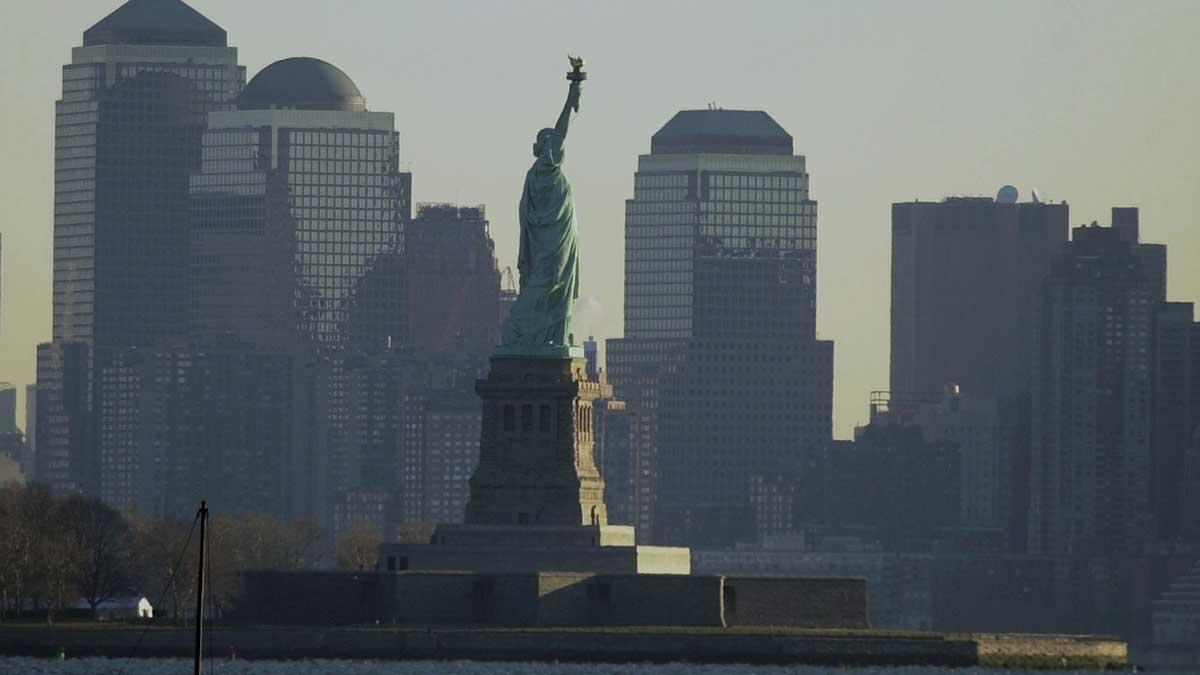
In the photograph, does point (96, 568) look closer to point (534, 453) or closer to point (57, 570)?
point (57, 570)

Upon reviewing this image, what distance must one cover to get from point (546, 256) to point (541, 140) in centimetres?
432

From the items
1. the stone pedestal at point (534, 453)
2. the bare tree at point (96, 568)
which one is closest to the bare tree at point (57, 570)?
the bare tree at point (96, 568)

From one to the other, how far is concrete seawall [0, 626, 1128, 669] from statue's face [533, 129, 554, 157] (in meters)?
19.8

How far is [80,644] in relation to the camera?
548 ft

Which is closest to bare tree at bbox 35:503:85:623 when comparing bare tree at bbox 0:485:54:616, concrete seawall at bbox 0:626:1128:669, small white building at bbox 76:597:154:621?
bare tree at bbox 0:485:54:616

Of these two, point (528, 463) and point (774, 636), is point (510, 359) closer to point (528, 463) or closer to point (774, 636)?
point (528, 463)

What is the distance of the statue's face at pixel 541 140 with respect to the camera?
6993 inches

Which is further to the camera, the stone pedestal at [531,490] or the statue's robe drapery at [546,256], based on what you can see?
the statue's robe drapery at [546,256]

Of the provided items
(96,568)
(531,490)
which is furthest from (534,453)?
(96,568)

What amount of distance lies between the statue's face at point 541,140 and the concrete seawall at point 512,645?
1976 cm

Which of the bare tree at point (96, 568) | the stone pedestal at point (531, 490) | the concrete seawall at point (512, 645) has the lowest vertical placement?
the concrete seawall at point (512, 645)

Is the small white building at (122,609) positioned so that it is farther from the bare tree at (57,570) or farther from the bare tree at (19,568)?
the bare tree at (19,568)

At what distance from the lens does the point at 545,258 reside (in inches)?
7028

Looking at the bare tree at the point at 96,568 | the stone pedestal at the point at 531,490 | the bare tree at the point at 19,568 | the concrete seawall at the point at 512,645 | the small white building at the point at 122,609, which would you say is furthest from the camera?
the bare tree at the point at 96,568
